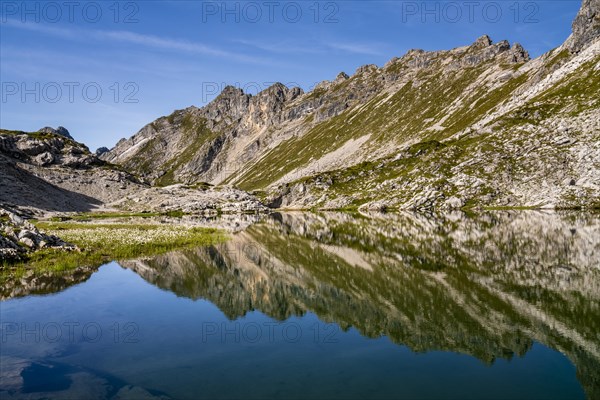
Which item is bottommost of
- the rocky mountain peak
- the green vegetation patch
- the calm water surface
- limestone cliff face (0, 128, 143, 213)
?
the calm water surface

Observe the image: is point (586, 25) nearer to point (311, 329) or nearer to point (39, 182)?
point (311, 329)

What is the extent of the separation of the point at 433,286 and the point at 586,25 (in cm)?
20183

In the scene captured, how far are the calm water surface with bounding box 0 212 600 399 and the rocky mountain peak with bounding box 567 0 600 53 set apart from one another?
584 ft

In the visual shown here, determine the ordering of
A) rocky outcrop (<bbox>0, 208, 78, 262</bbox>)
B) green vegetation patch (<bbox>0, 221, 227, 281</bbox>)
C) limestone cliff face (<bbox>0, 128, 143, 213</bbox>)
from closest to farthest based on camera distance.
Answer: green vegetation patch (<bbox>0, 221, 227, 281</bbox>) < rocky outcrop (<bbox>0, 208, 78, 262</bbox>) < limestone cliff face (<bbox>0, 128, 143, 213</bbox>)

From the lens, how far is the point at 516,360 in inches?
674

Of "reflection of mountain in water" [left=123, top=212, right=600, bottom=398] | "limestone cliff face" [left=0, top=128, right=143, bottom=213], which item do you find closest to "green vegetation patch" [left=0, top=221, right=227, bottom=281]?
"reflection of mountain in water" [left=123, top=212, right=600, bottom=398]

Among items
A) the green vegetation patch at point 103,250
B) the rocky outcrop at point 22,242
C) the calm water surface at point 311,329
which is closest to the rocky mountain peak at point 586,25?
the calm water surface at point 311,329

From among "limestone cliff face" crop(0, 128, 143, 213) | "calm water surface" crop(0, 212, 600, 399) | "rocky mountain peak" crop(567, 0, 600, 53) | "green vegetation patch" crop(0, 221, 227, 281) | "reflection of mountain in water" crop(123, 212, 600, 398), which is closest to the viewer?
"calm water surface" crop(0, 212, 600, 399)

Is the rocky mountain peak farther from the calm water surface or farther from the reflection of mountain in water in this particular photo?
the calm water surface

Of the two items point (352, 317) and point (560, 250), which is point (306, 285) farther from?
point (560, 250)

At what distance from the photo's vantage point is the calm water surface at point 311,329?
1505 centimetres

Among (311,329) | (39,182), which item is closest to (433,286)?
(311,329)

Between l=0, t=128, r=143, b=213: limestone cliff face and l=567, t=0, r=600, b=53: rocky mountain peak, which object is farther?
l=567, t=0, r=600, b=53: rocky mountain peak

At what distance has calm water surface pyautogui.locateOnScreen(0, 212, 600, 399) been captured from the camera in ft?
49.4
